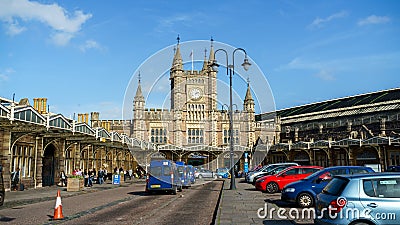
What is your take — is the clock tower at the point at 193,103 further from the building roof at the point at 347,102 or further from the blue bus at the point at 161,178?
the blue bus at the point at 161,178

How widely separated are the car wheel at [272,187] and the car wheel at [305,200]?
684 cm

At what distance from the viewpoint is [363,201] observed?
26.2 feet

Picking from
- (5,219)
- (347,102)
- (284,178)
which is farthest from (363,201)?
(347,102)

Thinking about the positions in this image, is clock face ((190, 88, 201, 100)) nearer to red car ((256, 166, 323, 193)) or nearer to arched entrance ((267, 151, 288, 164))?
arched entrance ((267, 151, 288, 164))

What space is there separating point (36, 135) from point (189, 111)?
51202 mm

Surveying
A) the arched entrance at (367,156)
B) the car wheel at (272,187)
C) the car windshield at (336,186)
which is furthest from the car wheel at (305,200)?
the arched entrance at (367,156)

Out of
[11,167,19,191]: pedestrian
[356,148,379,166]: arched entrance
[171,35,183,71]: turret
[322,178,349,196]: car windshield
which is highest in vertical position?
[171,35,183,71]: turret

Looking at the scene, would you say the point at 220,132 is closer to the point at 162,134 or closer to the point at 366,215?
the point at 162,134

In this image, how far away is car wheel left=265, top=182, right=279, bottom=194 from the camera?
21750mm

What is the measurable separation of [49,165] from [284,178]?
20190mm

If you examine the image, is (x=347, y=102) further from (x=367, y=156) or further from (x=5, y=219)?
(x=5, y=219)

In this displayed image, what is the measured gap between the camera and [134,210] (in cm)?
1545

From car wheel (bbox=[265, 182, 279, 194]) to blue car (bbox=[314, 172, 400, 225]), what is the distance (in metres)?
13.3

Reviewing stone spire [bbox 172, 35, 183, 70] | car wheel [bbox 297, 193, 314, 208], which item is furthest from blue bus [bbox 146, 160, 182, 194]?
stone spire [bbox 172, 35, 183, 70]
